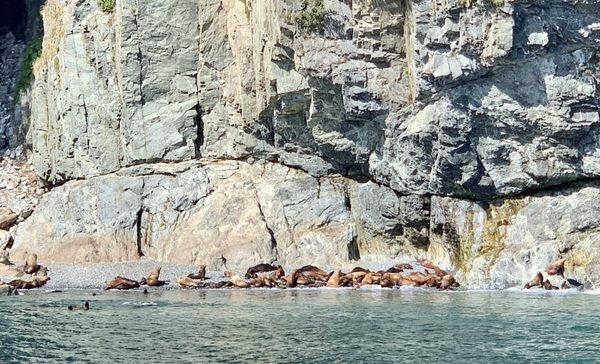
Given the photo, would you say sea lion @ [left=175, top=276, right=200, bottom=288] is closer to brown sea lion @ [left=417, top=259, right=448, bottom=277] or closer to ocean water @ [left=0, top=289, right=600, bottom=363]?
ocean water @ [left=0, top=289, right=600, bottom=363]

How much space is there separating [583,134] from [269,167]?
60.5 ft

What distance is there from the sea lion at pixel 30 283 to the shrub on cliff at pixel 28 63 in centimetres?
2234

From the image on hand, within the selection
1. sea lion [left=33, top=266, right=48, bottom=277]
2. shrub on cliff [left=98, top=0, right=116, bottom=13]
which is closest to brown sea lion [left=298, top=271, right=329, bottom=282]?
sea lion [left=33, top=266, right=48, bottom=277]

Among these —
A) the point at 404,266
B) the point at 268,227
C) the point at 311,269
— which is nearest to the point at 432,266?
the point at 404,266

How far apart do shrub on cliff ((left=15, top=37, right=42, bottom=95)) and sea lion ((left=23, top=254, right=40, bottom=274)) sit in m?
19.5

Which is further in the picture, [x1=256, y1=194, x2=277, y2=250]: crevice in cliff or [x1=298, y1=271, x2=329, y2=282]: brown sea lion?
[x1=256, y1=194, x2=277, y2=250]: crevice in cliff

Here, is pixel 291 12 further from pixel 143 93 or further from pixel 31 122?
pixel 31 122

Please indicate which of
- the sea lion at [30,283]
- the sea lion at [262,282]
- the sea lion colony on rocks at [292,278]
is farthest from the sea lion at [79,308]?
the sea lion at [262,282]

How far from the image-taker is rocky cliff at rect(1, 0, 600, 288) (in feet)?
141

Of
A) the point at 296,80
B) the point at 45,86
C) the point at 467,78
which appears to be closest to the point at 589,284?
the point at 467,78

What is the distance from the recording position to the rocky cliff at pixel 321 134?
1692 inches

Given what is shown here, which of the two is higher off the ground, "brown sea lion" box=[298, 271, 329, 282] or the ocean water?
"brown sea lion" box=[298, 271, 329, 282]

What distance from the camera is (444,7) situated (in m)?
42.9

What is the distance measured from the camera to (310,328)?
32.0 metres
